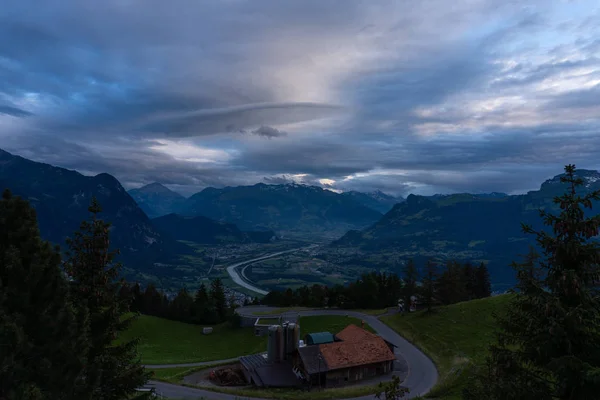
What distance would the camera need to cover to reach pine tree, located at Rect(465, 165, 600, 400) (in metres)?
12.8

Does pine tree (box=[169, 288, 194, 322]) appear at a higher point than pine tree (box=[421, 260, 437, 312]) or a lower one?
lower

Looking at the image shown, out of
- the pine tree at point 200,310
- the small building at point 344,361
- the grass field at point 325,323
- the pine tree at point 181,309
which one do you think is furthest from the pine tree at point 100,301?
the pine tree at point 181,309

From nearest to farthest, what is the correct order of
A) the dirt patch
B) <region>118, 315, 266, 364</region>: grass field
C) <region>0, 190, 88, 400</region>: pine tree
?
<region>0, 190, 88, 400</region>: pine tree → the dirt patch → <region>118, 315, 266, 364</region>: grass field

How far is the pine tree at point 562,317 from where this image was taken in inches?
505

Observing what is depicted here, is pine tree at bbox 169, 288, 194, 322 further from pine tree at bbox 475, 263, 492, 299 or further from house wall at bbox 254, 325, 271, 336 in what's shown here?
pine tree at bbox 475, 263, 492, 299

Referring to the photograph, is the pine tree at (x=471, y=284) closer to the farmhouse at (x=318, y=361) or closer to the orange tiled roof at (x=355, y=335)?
the orange tiled roof at (x=355, y=335)

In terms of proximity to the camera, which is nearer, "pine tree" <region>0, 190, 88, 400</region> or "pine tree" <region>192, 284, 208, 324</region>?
"pine tree" <region>0, 190, 88, 400</region>

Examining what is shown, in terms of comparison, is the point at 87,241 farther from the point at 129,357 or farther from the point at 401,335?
the point at 401,335

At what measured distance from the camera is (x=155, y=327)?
85.4 m

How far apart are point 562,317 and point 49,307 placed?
789 inches

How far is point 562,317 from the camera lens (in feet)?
42.5

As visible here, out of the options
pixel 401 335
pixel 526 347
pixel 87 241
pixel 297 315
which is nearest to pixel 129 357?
pixel 87 241

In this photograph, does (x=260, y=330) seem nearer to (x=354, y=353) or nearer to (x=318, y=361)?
(x=318, y=361)

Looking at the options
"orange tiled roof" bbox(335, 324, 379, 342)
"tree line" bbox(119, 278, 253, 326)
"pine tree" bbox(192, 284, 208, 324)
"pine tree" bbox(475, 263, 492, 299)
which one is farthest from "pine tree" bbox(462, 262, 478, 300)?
"pine tree" bbox(192, 284, 208, 324)
